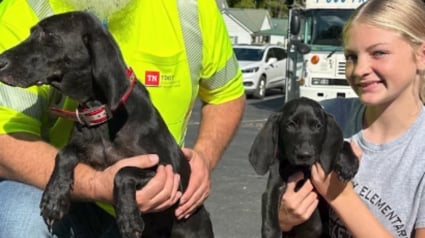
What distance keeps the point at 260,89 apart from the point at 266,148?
2449 centimetres

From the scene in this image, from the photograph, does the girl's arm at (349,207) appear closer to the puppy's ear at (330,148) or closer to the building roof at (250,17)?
the puppy's ear at (330,148)

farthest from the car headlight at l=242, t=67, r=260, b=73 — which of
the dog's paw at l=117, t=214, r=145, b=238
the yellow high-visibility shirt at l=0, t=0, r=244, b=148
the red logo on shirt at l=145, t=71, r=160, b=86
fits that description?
the dog's paw at l=117, t=214, r=145, b=238

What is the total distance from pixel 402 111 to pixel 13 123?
5.82ft

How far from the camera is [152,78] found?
3590mm

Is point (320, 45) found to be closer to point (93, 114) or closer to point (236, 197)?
point (236, 197)

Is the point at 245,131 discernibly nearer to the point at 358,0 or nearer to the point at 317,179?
the point at 358,0

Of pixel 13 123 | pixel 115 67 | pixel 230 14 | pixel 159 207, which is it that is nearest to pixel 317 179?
pixel 159 207

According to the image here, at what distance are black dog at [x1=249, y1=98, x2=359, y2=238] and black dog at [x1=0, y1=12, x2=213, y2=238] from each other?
466 mm

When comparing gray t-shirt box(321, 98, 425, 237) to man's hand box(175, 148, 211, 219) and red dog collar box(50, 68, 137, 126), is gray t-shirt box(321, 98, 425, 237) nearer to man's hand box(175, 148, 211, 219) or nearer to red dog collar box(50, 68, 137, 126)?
man's hand box(175, 148, 211, 219)

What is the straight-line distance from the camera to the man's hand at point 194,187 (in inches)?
130

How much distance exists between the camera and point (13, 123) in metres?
3.33

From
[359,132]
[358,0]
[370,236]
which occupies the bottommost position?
[358,0]

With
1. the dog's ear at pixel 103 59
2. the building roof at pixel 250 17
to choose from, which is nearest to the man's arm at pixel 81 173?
the dog's ear at pixel 103 59

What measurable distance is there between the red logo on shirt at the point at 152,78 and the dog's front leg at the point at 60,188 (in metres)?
0.62
